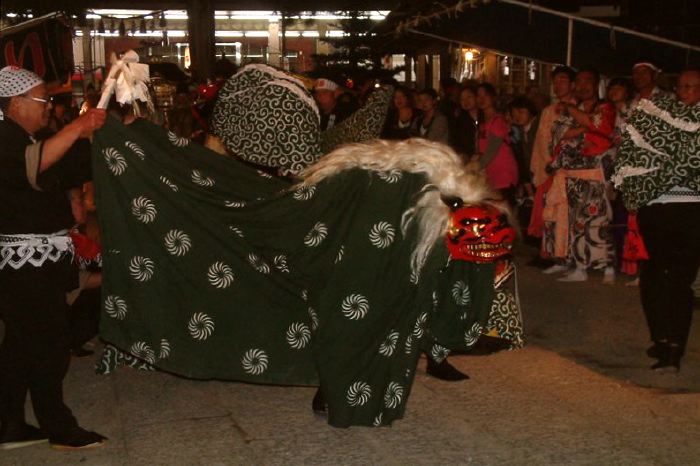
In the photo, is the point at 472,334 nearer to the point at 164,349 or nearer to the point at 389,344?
the point at 389,344

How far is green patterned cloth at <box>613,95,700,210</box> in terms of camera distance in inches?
227

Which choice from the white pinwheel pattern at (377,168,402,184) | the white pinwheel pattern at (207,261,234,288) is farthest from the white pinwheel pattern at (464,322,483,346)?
the white pinwheel pattern at (207,261,234,288)

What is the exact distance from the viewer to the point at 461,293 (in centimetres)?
511

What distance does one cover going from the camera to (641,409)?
527 centimetres

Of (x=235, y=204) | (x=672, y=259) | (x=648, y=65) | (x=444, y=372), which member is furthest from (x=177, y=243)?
(x=648, y=65)

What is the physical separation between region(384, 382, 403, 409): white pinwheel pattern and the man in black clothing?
1.35m

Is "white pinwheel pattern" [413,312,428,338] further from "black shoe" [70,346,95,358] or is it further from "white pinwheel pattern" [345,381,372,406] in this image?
"black shoe" [70,346,95,358]

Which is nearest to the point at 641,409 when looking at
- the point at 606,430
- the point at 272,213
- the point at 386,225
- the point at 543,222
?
the point at 606,430

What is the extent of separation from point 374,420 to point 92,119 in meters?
1.87

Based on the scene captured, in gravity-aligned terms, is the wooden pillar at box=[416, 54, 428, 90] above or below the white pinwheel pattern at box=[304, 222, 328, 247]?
below

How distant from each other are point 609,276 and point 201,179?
500 cm

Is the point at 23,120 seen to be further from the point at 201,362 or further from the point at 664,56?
the point at 664,56

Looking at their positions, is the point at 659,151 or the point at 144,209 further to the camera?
the point at 659,151

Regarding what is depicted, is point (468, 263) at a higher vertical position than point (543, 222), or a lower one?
higher
